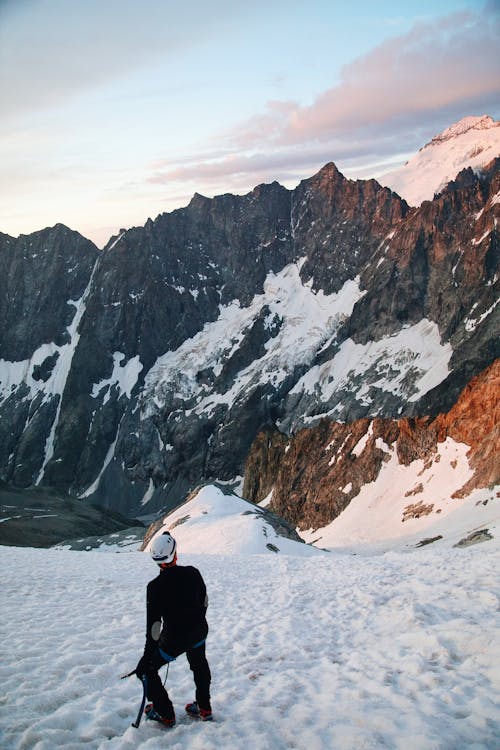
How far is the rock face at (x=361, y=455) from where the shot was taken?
2466 inches

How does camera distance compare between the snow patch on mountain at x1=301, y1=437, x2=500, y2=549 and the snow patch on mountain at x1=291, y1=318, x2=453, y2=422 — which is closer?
the snow patch on mountain at x1=301, y1=437, x2=500, y2=549

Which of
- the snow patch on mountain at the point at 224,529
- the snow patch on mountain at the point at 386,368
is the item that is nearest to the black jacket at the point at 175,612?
the snow patch on mountain at the point at 224,529

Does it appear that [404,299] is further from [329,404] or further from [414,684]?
[414,684]

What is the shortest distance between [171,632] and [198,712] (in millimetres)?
1217

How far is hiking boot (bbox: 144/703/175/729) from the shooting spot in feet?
24.3

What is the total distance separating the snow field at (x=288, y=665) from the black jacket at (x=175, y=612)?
1.02m

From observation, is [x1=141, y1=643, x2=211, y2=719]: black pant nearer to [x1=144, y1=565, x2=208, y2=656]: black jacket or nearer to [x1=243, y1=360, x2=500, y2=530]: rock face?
[x1=144, y1=565, x2=208, y2=656]: black jacket

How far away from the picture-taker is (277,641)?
1132 cm

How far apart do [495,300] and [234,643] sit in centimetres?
14655

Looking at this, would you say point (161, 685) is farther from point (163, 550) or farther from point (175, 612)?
point (163, 550)

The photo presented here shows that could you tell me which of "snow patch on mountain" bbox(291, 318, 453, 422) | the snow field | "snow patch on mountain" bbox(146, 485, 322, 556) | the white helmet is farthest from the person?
"snow patch on mountain" bbox(291, 318, 453, 422)

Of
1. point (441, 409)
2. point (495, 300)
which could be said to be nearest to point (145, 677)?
point (441, 409)

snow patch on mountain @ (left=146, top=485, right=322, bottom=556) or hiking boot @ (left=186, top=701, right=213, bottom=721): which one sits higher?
hiking boot @ (left=186, top=701, right=213, bottom=721)

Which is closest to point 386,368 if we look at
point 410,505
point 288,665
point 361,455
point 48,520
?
point 361,455
